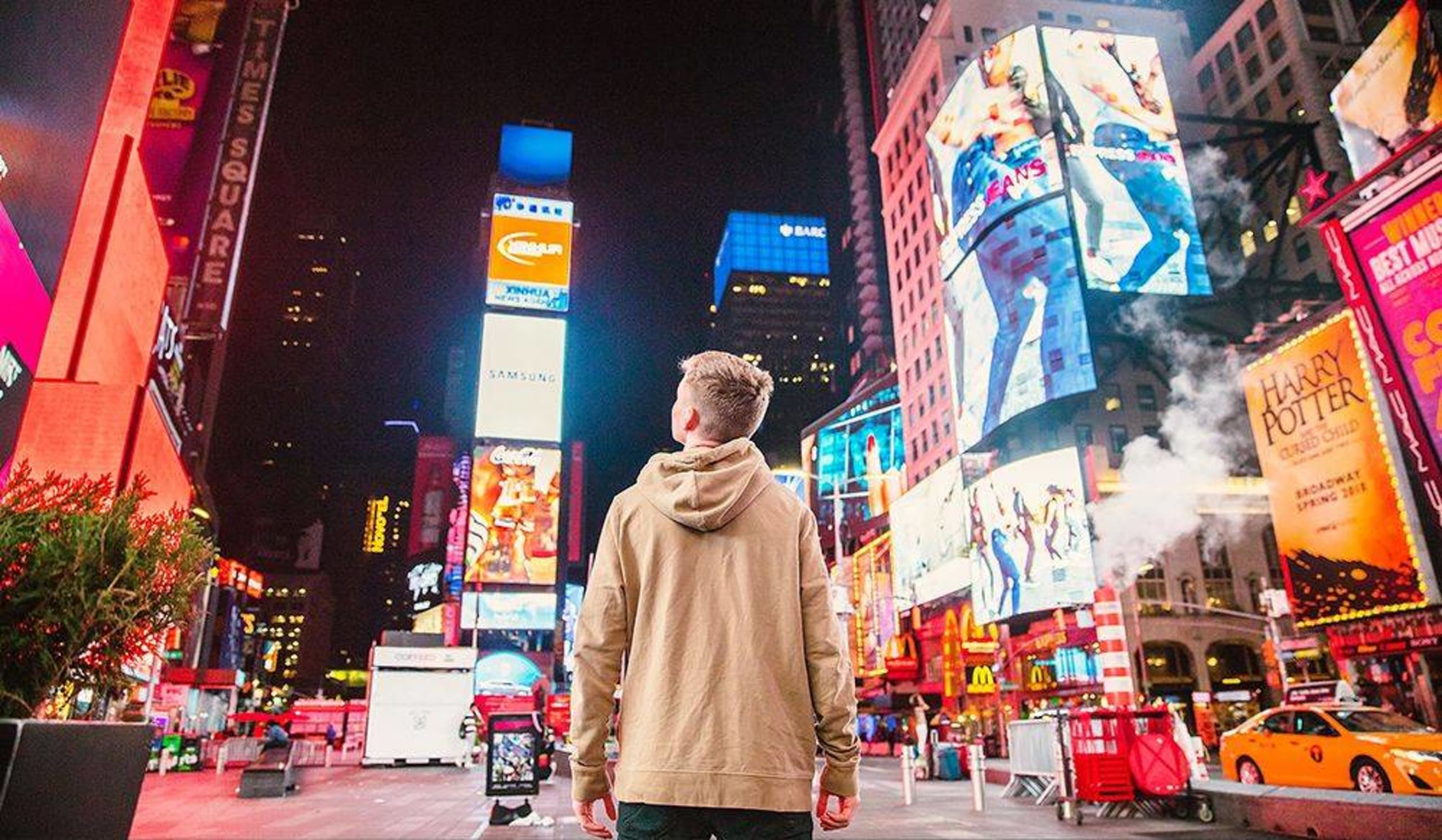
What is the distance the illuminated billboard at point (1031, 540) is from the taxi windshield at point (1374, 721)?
2158 cm

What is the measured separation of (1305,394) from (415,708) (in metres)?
26.8

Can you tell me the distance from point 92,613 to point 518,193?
6081 centimetres

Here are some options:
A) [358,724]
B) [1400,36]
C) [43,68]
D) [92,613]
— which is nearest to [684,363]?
[92,613]

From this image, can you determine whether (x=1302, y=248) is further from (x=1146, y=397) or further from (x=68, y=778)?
(x=68, y=778)

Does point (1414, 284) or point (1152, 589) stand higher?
point (1414, 284)

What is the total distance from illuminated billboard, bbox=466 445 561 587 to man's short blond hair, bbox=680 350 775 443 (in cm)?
5079

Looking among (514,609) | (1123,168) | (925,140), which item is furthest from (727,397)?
(925,140)

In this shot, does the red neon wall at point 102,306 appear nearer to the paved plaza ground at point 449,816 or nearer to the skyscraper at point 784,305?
the paved plaza ground at point 449,816

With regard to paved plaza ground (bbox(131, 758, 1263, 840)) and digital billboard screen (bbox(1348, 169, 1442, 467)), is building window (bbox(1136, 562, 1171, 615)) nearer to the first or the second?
paved plaza ground (bbox(131, 758, 1263, 840))

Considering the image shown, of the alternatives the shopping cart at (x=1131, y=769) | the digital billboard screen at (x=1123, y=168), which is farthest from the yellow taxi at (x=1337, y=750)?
the digital billboard screen at (x=1123, y=168)

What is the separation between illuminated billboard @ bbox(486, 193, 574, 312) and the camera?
55.8 m

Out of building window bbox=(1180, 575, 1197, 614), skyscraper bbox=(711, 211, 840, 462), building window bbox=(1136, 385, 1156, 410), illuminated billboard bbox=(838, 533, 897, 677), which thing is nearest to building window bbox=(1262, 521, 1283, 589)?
building window bbox=(1180, 575, 1197, 614)

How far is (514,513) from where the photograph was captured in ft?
171

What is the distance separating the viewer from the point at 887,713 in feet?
175
